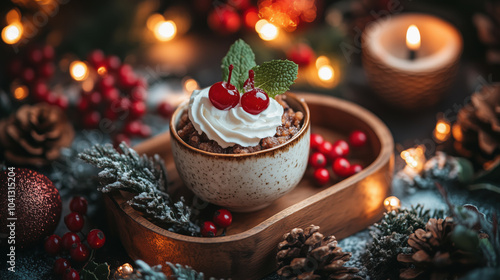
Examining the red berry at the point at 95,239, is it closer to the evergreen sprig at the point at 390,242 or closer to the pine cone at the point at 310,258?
the pine cone at the point at 310,258

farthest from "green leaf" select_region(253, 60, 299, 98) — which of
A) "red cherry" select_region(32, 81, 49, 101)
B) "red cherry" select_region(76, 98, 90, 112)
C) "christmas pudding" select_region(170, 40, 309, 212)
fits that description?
"red cherry" select_region(32, 81, 49, 101)

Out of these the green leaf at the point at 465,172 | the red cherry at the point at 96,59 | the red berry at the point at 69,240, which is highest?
the red cherry at the point at 96,59

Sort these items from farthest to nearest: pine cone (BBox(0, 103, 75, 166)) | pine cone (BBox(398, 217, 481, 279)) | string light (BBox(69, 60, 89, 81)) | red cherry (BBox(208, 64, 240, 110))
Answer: string light (BBox(69, 60, 89, 81)), pine cone (BBox(0, 103, 75, 166)), red cherry (BBox(208, 64, 240, 110)), pine cone (BBox(398, 217, 481, 279))

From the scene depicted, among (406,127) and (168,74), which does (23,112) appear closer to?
(168,74)

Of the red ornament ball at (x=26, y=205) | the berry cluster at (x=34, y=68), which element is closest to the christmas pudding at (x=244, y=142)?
the red ornament ball at (x=26, y=205)

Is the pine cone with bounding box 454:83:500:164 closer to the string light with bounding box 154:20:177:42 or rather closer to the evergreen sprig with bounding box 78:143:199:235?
the evergreen sprig with bounding box 78:143:199:235

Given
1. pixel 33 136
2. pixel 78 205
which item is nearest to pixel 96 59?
pixel 33 136
